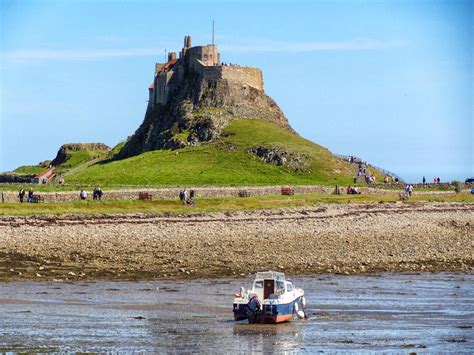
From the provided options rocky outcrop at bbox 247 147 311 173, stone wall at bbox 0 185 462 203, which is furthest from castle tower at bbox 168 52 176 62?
stone wall at bbox 0 185 462 203

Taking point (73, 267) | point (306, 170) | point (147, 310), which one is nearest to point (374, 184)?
point (306, 170)

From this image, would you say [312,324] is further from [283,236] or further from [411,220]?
[411,220]

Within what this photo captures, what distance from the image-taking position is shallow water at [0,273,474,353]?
3197cm

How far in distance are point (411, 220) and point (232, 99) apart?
66660mm

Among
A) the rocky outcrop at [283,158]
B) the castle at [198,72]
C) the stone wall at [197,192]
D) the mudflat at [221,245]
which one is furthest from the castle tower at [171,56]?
the mudflat at [221,245]

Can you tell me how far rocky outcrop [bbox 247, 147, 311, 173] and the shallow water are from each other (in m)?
69.8

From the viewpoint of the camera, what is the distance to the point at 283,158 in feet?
392

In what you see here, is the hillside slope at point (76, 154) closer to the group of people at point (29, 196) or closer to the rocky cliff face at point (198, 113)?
the rocky cliff face at point (198, 113)

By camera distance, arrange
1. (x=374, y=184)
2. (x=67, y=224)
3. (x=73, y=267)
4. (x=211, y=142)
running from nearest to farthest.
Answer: (x=73, y=267)
(x=67, y=224)
(x=374, y=184)
(x=211, y=142)

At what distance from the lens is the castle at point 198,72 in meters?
139

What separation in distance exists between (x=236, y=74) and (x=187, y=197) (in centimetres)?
5880

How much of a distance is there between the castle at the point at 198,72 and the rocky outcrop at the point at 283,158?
1992 centimetres

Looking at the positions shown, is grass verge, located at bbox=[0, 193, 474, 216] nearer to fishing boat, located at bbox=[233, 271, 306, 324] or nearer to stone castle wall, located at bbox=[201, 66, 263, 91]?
fishing boat, located at bbox=[233, 271, 306, 324]

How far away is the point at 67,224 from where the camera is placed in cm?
5894
